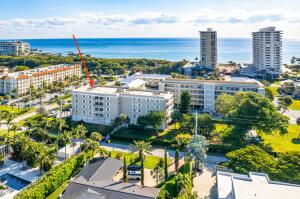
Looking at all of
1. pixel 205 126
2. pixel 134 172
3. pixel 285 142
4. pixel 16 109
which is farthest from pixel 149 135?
pixel 16 109

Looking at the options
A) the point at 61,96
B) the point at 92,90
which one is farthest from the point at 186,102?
the point at 61,96

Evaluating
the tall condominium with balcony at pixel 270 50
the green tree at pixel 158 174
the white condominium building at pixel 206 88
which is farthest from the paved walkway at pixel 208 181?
the tall condominium with balcony at pixel 270 50

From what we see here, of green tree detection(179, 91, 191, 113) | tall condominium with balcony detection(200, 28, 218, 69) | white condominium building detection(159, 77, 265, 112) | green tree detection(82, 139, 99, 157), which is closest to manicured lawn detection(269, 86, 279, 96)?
white condominium building detection(159, 77, 265, 112)

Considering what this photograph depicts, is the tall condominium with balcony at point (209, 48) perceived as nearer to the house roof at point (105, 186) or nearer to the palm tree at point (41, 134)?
the palm tree at point (41, 134)

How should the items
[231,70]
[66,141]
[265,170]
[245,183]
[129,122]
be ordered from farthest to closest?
[231,70] → [129,122] → [66,141] → [265,170] → [245,183]

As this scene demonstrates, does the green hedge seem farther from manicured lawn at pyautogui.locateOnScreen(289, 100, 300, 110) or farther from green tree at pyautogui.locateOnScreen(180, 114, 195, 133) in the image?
manicured lawn at pyautogui.locateOnScreen(289, 100, 300, 110)

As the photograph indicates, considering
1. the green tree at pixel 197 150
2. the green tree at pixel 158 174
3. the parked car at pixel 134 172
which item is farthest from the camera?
the parked car at pixel 134 172

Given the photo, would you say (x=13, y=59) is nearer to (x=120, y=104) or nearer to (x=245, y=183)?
(x=120, y=104)
